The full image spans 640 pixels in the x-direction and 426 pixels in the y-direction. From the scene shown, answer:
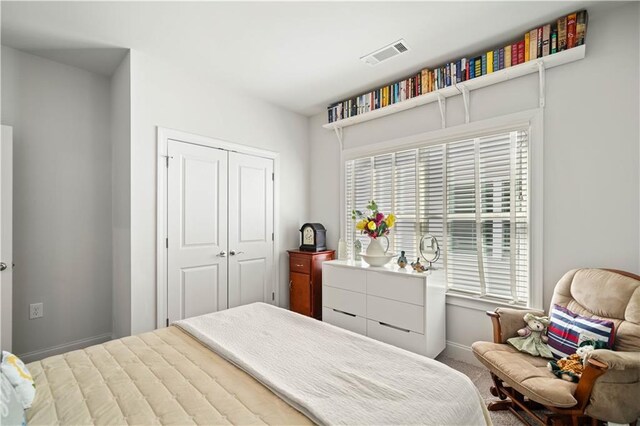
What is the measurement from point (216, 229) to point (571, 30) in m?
3.40

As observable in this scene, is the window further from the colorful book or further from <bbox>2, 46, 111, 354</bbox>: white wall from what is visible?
<bbox>2, 46, 111, 354</bbox>: white wall

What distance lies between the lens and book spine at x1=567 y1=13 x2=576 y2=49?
83.4 inches

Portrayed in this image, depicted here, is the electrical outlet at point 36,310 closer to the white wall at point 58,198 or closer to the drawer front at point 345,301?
the white wall at point 58,198

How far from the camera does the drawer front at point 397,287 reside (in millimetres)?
2572

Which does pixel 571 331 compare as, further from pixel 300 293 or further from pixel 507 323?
pixel 300 293

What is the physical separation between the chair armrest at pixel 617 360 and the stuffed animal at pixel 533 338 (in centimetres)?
44

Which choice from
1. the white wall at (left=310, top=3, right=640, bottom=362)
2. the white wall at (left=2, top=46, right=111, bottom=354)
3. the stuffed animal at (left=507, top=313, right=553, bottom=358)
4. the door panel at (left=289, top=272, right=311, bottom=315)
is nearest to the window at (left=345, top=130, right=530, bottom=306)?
the white wall at (left=310, top=3, right=640, bottom=362)

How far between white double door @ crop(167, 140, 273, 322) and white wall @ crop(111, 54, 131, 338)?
0.33m

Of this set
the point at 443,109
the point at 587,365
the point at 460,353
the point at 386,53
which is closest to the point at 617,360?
the point at 587,365

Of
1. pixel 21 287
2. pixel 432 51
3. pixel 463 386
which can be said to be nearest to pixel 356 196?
pixel 432 51

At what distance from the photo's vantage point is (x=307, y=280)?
3643 mm

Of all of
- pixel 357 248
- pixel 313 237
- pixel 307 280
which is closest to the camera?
pixel 357 248

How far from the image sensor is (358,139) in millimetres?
3684

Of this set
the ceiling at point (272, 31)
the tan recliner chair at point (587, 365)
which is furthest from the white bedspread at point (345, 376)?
the ceiling at point (272, 31)
